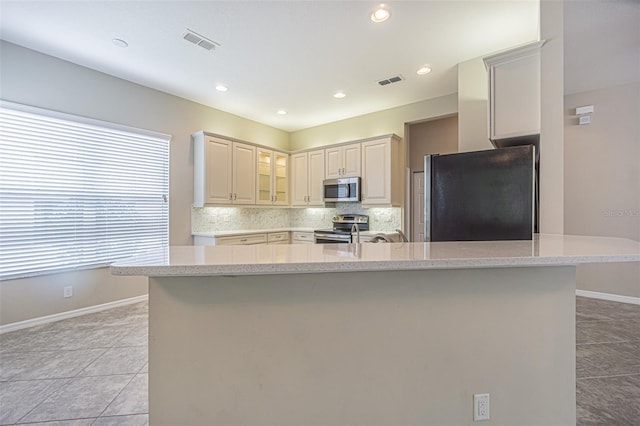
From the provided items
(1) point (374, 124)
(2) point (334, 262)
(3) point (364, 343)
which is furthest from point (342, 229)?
(2) point (334, 262)

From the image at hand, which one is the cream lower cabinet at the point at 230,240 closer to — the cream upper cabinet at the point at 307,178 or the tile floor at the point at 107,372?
the cream upper cabinet at the point at 307,178

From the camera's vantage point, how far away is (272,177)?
541 centimetres

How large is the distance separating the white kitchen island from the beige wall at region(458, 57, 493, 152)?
2.20 meters

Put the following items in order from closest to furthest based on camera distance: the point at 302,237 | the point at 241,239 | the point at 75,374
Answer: the point at 75,374 → the point at 241,239 → the point at 302,237

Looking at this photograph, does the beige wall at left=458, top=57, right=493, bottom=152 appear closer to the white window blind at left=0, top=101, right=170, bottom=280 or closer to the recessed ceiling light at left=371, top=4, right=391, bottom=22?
the recessed ceiling light at left=371, top=4, right=391, bottom=22

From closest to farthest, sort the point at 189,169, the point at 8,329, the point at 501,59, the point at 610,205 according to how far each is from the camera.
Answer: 1. the point at 501,59
2. the point at 8,329
3. the point at 610,205
4. the point at 189,169

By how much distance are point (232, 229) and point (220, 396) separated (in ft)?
13.3

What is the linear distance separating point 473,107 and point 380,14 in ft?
4.89

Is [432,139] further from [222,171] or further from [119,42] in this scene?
[119,42]

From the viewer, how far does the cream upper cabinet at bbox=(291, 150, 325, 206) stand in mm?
5293

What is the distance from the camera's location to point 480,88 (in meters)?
3.21

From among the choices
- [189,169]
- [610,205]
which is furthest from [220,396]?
[610,205]

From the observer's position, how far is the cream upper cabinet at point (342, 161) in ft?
15.9

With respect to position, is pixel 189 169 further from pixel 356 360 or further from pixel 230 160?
pixel 356 360
